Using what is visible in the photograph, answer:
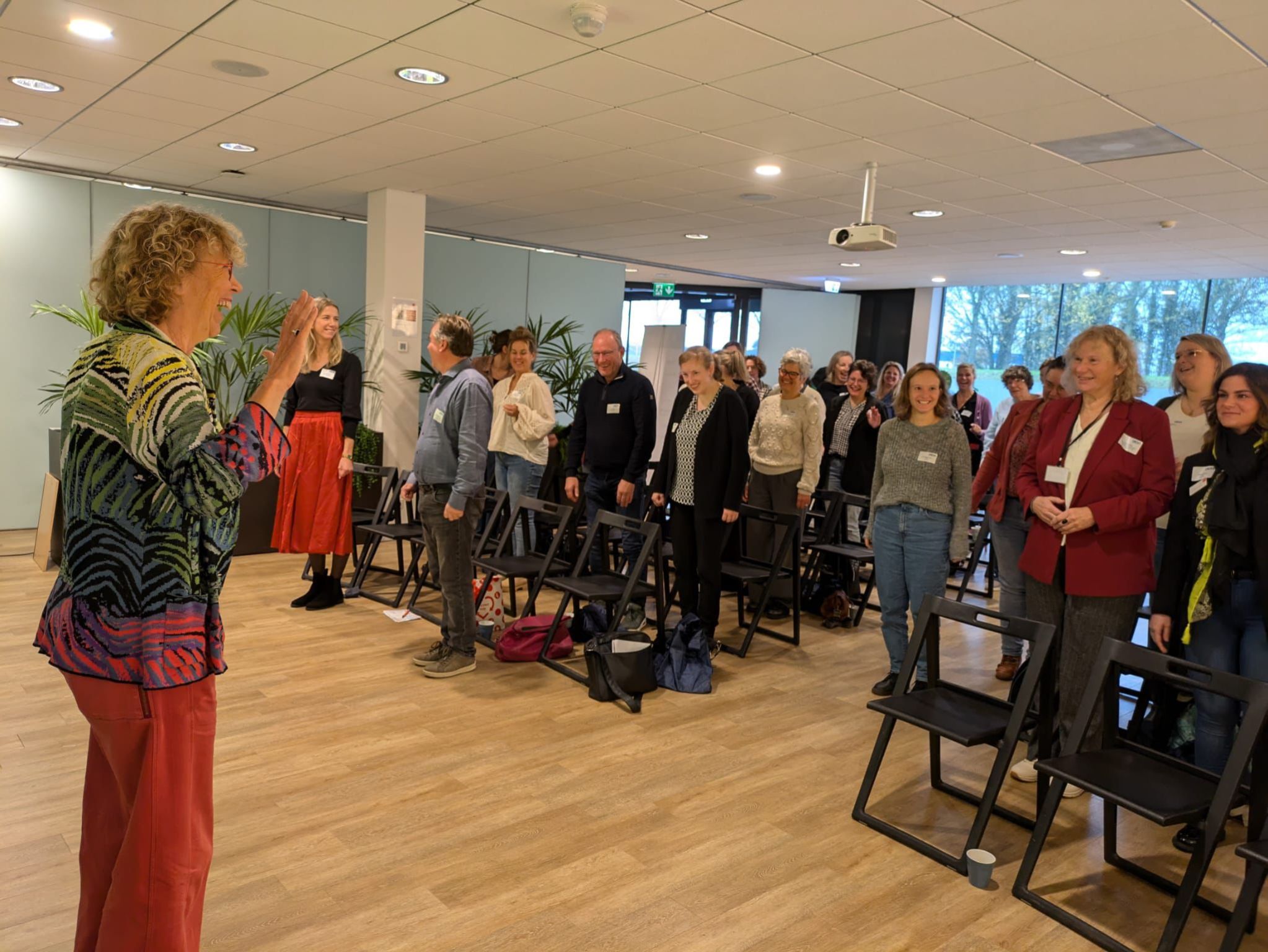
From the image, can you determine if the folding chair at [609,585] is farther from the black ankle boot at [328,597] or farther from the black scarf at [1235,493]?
the black scarf at [1235,493]

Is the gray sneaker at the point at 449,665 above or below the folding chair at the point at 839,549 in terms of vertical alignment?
below

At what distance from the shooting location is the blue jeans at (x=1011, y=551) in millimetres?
4152

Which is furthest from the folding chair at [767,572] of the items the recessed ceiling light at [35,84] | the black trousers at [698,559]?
the recessed ceiling light at [35,84]

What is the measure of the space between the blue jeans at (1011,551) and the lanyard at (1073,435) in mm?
745

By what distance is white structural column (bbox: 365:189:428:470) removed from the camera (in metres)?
7.21

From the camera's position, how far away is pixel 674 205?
7.24 meters

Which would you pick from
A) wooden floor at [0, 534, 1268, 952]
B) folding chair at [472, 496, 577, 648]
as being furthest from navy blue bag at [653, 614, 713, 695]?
folding chair at [472, 496, 577, 648]

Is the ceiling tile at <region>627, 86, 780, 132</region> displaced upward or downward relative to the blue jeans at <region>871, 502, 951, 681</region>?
upward

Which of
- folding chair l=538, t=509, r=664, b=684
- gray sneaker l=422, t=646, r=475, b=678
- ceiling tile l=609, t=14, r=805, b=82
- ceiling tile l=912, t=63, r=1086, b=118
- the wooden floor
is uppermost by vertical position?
ceiling tile l=912, t=63, r=1086, b=118

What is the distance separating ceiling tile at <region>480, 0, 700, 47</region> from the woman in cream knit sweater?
255 cm

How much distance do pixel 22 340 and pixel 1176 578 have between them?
7.90 m

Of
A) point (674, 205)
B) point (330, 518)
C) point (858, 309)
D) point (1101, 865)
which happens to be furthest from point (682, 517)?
point (858, 309)

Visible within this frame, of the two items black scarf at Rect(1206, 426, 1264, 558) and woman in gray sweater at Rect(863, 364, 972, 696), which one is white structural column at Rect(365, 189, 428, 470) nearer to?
woman in gray sweater at Rect(863, 364, 972, 696)

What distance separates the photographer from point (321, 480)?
17.4ft
